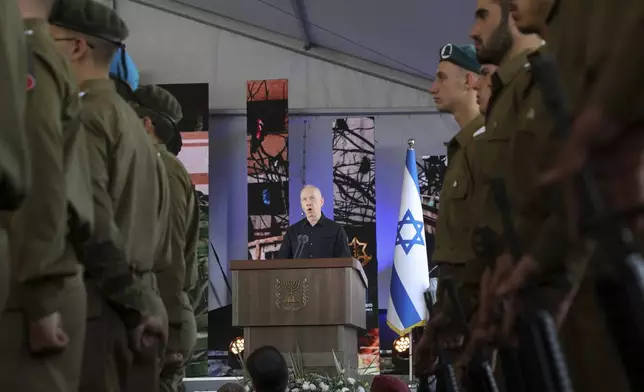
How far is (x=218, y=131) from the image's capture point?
9805 millimetres

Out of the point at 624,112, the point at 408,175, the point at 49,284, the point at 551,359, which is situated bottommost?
the point at 551,359

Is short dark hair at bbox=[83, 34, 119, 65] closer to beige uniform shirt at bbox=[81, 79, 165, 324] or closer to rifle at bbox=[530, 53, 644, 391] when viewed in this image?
beige uniform shirt at bbox=[81, 79, 165, 324]

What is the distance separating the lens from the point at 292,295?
15.8 ft

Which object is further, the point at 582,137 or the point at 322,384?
the point at 322,384

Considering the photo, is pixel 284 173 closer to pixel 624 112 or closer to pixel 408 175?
pixel 408 175

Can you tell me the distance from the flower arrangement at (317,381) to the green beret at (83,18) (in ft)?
7.02

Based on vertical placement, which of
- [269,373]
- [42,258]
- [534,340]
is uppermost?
[42,258]

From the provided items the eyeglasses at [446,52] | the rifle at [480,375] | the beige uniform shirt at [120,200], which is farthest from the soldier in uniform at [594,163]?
the eyeglasses at [446,52]

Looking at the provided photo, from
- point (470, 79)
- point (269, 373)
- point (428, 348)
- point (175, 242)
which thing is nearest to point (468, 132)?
point (470, 79)

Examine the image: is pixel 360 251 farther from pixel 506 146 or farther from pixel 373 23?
pixel 506 146

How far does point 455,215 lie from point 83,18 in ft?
4.23

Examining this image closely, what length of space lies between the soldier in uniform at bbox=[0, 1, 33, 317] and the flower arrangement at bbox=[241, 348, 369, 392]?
3.05 meters

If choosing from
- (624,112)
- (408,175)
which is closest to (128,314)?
(624,112)

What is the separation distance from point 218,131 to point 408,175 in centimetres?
301
